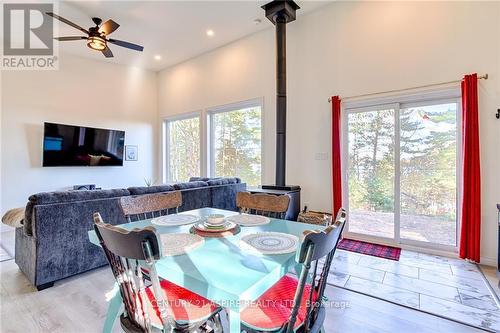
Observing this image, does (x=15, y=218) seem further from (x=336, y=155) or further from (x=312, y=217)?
(x=336, y=155)

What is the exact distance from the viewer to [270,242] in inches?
49.9

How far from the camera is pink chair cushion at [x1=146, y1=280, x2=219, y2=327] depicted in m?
1.15

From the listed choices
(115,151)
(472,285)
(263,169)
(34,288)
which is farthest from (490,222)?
(115,151)

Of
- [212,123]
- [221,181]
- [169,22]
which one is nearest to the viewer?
[221,181]

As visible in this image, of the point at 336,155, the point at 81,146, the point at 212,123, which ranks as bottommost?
the point at 336,155

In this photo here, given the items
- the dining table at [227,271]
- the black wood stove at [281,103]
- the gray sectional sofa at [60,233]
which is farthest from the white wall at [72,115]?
the dining table at [227,271]

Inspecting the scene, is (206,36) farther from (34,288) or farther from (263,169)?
(34,288)

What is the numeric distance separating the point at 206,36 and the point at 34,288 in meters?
4.47

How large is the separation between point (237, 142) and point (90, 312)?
3750 millimetres

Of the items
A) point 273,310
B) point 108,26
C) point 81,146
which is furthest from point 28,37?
point 273,310

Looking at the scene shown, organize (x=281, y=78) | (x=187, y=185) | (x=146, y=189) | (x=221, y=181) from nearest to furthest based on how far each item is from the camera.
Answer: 1. (x=146, y=189)
2. (x=187, y=185)
3. (x=281, y=78)
4. (x=221, y=181)

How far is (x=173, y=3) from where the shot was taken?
12.3 ft

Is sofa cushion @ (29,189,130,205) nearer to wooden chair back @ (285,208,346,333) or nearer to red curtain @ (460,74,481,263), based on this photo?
wooden chair back @ (285,208,346,333)

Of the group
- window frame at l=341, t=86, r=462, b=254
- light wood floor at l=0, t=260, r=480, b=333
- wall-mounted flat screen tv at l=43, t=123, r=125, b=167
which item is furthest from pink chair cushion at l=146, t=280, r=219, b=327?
wall-mounted flat screen tv at l=43, t=123, r=125, b=167
